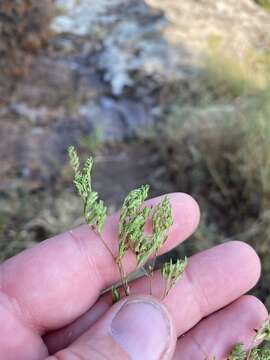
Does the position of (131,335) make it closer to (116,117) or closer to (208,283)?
(208,283)

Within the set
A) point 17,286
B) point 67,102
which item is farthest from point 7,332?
point 67,102

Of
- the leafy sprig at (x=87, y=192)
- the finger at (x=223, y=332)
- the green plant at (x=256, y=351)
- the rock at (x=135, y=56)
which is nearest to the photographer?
the leafy sprig at (x=87, y=192)

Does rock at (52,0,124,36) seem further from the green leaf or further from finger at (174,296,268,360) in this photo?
the green leaf

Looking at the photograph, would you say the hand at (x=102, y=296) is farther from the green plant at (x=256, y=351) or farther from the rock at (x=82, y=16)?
the rock at (x=82, y=16)

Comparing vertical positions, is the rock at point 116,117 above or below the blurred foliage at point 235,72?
below

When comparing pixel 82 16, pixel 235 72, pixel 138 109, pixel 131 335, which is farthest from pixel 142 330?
pixel 82 16

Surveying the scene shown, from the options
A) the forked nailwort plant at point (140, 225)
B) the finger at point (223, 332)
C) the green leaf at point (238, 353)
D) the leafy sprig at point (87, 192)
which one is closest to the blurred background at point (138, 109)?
the finger at point (223, 332)
